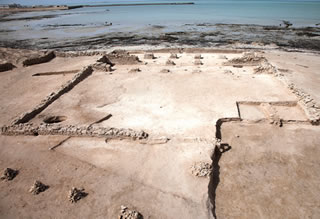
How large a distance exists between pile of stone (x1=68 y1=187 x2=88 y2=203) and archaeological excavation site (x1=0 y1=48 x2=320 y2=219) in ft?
0.10

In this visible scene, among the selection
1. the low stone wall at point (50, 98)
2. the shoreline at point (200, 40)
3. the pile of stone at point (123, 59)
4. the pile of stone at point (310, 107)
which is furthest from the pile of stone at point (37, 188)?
the shoreline at point (200, 40)

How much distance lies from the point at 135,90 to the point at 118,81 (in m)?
2.08

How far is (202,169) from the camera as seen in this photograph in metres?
6.19

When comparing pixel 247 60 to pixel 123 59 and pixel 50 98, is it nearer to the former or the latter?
pixel 123 59

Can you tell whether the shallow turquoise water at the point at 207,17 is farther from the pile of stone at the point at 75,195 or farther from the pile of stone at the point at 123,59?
the pile of stone at the point at 75,195

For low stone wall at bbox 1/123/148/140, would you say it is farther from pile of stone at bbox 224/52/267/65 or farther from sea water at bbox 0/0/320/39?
sea water at bbox 0/0/320/39

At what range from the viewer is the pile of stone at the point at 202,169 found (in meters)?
6.12

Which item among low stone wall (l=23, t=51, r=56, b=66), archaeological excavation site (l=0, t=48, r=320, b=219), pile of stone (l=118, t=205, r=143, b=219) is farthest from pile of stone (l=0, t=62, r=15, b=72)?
pile of stone (l=118, t=205, r=143, b=219)

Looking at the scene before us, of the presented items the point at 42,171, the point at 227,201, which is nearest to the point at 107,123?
the point at 42,171

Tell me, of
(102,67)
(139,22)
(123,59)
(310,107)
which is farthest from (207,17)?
(310,107)

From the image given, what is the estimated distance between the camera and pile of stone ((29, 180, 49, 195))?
19.3 ft

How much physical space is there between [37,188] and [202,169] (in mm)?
4807

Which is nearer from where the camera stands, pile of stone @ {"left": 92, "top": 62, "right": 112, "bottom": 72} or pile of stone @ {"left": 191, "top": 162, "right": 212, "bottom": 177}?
pile of stone @ {"left": 191, "top": 162, "right": 212, "bottom": 177}

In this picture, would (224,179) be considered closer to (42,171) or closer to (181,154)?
(181,154)
